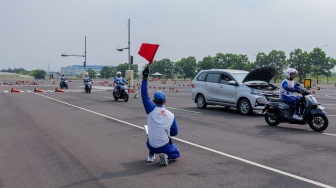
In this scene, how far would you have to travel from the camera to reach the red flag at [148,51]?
6305 mm

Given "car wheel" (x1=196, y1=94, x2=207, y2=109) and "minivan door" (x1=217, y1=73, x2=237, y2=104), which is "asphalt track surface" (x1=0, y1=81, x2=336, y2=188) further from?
"car wheel" (x1=196, y1=94, x2=207, y2=109)

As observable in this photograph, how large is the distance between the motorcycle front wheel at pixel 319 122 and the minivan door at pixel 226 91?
5.14m

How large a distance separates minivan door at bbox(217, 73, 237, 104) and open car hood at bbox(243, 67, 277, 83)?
2.70 feet

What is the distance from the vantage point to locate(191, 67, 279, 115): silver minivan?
586 inches

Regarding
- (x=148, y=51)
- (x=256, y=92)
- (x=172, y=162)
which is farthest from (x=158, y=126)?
(x=256, y=92)

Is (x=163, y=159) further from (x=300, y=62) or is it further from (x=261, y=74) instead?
(x=300, y=62)

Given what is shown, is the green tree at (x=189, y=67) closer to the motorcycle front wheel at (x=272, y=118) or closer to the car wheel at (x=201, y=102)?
the car wheel at (x=201, y=102)

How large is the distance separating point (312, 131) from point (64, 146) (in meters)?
6.92

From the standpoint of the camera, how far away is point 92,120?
1326 cm

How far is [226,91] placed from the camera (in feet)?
53.2

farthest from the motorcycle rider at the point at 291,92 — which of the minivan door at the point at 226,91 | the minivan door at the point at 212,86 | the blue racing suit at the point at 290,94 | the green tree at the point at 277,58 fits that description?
the green tree at the point at 277,58

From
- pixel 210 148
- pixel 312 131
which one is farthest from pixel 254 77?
pixel 210 148

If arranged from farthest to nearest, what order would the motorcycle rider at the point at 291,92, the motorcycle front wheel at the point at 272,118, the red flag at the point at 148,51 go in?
the motorcycle front wheel at the point at 272,118
the motorcycle rider at the point at 291,92
the red flag at the point at 148,51

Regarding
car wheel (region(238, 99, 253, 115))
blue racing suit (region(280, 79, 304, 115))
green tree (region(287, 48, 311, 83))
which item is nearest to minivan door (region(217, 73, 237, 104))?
car wheel (region(238, 99, 253, 115))
